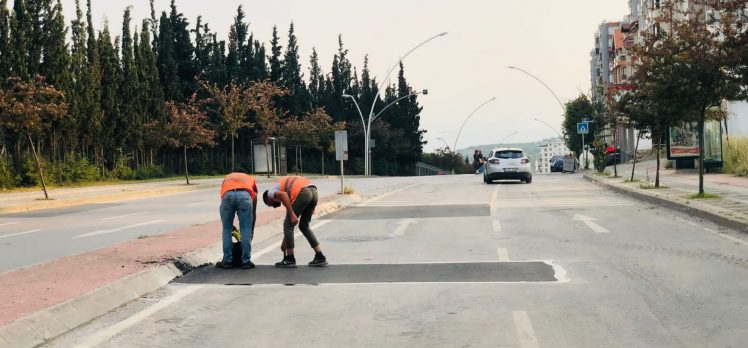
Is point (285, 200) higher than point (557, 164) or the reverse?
higher

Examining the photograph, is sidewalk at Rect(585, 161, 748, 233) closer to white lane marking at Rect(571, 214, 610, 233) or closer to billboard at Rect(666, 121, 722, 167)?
white lane marking at Rect(571, 214, 610, 233)

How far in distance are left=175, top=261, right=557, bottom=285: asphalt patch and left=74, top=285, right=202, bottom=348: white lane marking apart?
0.61 metres

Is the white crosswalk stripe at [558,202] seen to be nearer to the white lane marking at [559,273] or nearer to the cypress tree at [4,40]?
the white lane marking at [559,273]

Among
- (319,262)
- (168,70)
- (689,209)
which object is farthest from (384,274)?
(168,70)

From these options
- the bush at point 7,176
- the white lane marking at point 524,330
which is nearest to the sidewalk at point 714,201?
the white lane marking at point 524,330

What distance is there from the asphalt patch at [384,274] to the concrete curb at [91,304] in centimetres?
28

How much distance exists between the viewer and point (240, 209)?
9703 mm

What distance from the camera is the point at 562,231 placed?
1360 centimetres

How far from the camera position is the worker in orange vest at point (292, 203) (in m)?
9.54

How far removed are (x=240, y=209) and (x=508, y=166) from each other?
24682mm

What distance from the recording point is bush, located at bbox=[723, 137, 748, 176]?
2980 centimetres

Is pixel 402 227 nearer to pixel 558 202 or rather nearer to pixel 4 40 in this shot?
pixel 558 202

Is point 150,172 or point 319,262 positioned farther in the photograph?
point 150,172

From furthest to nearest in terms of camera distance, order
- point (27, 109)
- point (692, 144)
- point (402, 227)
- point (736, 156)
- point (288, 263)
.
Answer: point (692, 144) → point (736, 156) → point (27, 109) → point (402, 227) → point (288, 263)
